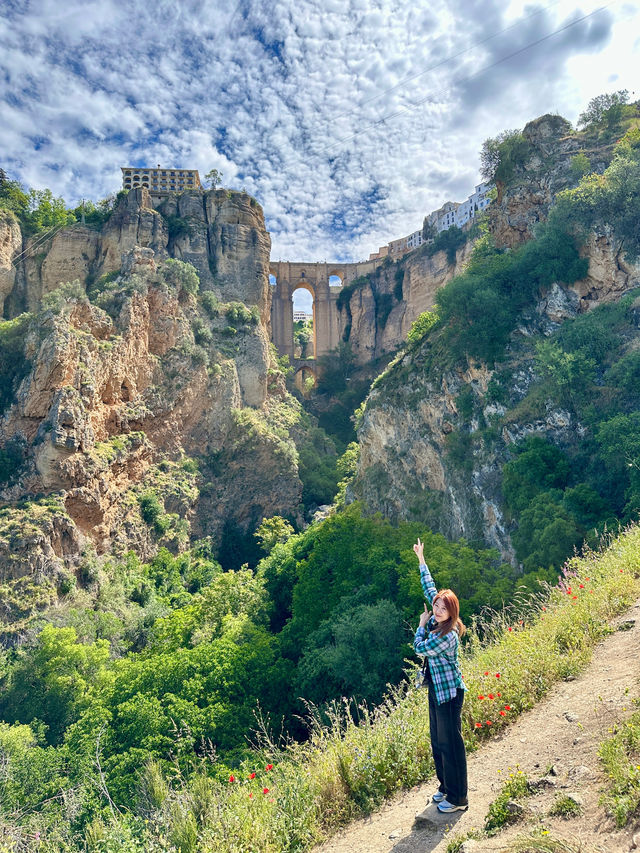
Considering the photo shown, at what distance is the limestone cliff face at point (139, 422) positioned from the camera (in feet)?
76.3

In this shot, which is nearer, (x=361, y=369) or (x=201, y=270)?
(x=201, y=270)

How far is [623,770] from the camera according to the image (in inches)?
113

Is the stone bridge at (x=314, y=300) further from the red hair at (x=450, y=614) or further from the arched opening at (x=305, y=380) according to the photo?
the red hair at (x=450, y=614)

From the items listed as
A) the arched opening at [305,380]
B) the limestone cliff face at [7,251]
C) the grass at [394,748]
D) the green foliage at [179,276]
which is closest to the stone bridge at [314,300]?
the arched opening at [305,380]

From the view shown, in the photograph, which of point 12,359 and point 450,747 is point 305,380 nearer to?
point 12,359

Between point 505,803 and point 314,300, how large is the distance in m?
53.0

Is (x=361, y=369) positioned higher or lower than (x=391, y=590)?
higher

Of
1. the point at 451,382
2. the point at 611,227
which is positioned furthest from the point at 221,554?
the point at 611,227

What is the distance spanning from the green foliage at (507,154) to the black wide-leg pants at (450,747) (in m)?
22.9

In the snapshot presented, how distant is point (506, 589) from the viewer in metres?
11.4

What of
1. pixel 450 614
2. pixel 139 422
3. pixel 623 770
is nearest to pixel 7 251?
pixel 139 422

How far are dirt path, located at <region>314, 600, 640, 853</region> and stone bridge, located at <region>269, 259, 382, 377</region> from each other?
153 ft

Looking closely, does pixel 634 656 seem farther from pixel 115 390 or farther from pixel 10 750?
pixel 115 390

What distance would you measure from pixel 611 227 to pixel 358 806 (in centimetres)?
1847
